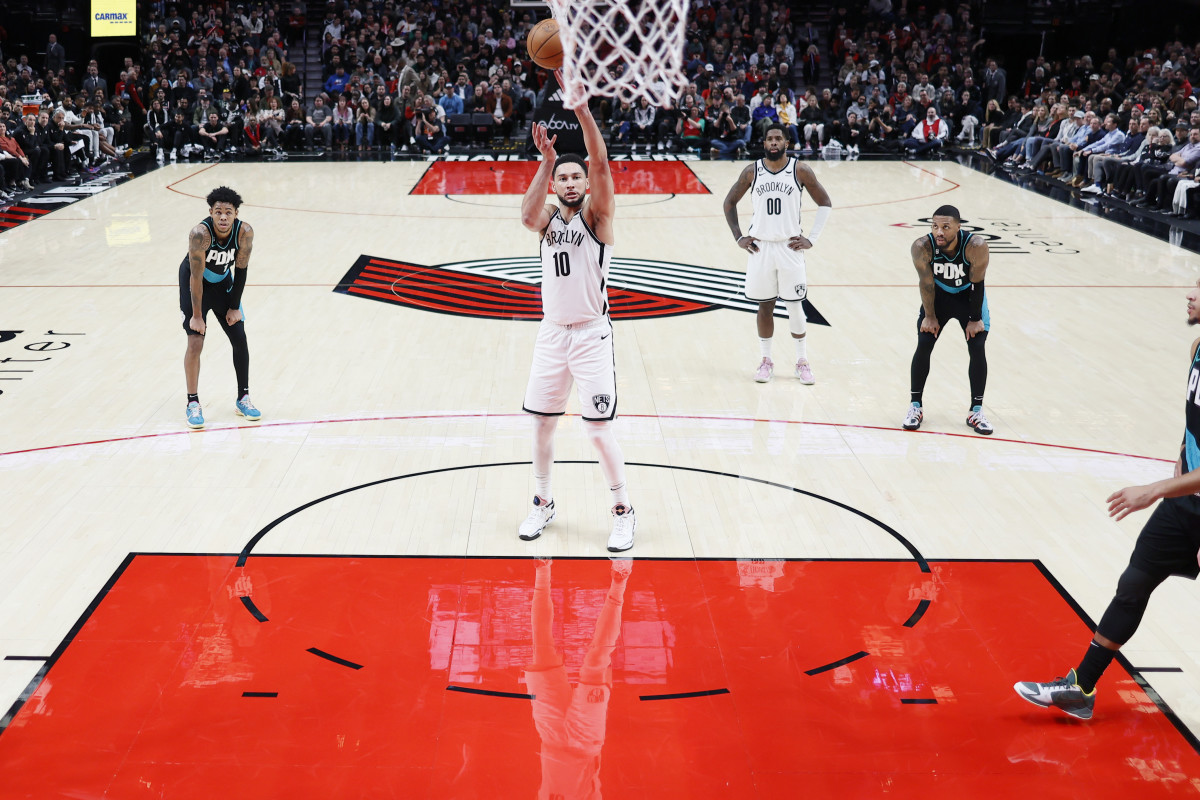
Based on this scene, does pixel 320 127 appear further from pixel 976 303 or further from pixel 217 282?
pixel 976 303

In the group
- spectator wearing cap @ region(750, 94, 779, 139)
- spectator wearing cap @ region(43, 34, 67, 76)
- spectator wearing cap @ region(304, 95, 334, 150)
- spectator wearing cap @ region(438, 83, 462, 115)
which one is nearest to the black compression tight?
spectator wearing cap @ region(750, 94, 779, 139)

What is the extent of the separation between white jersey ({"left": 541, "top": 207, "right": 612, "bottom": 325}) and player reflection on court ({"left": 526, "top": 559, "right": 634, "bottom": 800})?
4.31 ft

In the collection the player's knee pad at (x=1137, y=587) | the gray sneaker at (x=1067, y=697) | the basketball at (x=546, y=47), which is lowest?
the gray sneaker at (x=1067, y=697)

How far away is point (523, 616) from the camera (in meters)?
5.02

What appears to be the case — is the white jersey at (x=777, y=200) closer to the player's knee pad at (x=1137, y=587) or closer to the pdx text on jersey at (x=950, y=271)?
the pdx text on jersey at (x=950, y=271)

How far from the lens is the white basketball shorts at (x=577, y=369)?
5.46m

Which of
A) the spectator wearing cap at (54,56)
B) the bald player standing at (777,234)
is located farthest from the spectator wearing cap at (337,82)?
the bald player standing at (777,234)

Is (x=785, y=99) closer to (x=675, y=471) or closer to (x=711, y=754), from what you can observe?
(x=675, y=471)

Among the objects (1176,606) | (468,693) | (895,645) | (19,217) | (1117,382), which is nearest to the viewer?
(468,693)

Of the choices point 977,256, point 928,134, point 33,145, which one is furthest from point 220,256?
point 928,134

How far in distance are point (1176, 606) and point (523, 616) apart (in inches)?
118

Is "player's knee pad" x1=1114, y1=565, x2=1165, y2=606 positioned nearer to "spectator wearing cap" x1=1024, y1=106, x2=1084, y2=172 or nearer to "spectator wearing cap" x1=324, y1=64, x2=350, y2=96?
"spectator wearing cap" x1=1024, y1=106, x2=1084, y2=172

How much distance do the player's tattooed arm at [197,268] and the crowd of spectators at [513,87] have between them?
12.5 metres

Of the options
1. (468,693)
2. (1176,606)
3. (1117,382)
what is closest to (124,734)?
(468,693)
